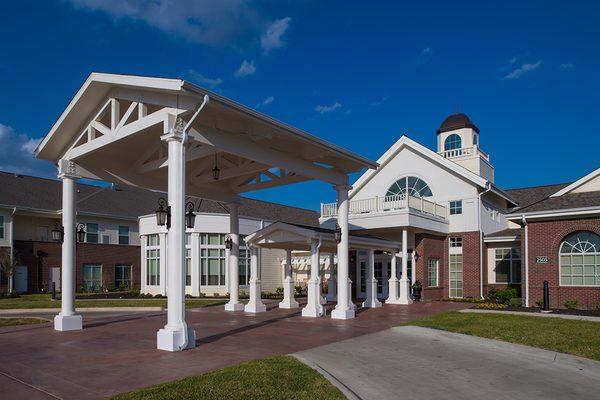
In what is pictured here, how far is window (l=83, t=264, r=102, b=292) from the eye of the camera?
1404 inches

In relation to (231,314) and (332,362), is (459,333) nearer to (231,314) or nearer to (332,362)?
(332,362)

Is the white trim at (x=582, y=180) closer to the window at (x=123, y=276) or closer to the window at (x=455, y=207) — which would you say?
the window at (x=455, y=207)

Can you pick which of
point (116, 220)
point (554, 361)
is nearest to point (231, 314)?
point (554, 361)

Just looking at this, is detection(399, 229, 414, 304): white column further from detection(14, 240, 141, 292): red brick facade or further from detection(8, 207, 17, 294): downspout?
detection(8, 207, 17, 294): downspout

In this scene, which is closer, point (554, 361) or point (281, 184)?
point (554, 361)

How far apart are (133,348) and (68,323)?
3.89 m

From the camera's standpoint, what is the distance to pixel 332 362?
29.7ft

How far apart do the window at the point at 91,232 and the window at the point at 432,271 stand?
23570mm

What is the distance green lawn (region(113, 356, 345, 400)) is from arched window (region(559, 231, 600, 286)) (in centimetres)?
1544

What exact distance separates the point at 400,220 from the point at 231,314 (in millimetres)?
8999

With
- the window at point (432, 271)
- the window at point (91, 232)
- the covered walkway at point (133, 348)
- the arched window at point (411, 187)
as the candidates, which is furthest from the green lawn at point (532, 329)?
the window at point (91, 232)

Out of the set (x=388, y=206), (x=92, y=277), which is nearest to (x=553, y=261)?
(x=388, y=206)

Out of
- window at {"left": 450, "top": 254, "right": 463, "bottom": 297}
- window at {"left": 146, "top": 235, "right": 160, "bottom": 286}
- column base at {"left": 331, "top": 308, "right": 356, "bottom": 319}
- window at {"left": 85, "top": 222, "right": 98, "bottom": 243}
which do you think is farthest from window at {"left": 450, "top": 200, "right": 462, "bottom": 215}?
window at {"left": 85, "top": 222, "right": 98, "bottom": 243}

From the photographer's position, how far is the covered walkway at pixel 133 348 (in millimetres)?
7496
